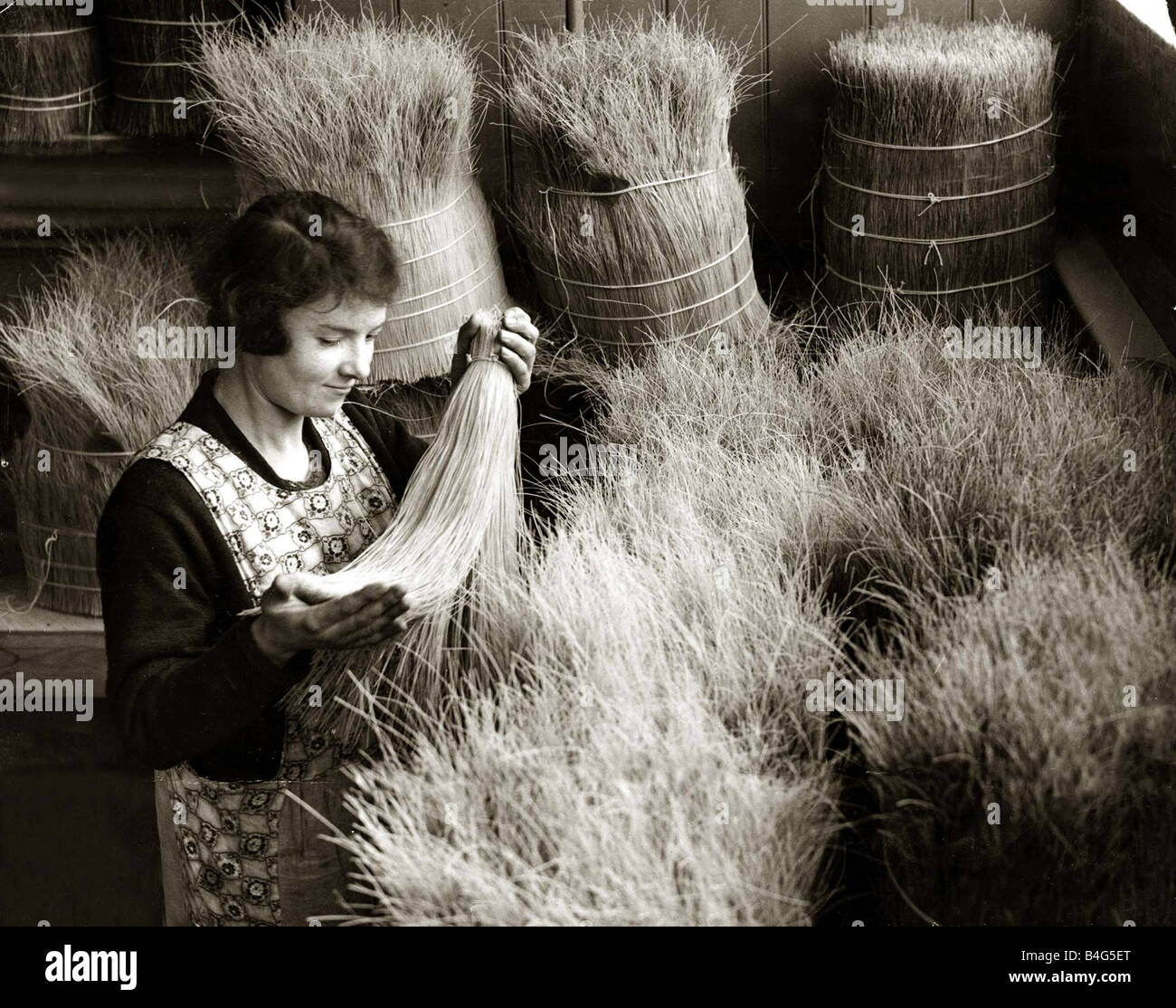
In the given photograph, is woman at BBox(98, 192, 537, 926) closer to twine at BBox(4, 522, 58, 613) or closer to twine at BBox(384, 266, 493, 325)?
twine at BBox(384, 266, 493, 325)

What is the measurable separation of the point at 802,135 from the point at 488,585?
1352mm

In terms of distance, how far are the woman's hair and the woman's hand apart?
9cm

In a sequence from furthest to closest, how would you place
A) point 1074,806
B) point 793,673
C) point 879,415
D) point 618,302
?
point 618,302 → point 879,415 → point 793,673 → point 1074,806

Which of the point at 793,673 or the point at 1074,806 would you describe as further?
the point at 793,673

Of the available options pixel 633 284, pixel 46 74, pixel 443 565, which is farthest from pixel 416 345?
pixel 46 74

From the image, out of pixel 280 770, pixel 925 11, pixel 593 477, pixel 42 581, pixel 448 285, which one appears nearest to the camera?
pixel 280 770

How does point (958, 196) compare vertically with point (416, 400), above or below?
above

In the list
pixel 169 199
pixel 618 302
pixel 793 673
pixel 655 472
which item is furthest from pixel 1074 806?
pixel 169 199

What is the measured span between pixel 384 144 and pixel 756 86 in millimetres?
723

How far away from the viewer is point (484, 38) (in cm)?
224

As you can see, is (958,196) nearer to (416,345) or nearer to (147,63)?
(416,345)

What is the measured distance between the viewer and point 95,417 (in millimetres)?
1996
